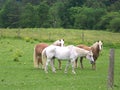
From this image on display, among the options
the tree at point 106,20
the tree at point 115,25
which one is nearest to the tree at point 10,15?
the tree at point 106,20

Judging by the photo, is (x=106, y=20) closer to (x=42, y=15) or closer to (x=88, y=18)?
(x=88, y=18)

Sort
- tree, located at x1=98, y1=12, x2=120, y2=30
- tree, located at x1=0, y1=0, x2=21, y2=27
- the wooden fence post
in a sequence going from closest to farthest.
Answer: the wooden fence post, tree, located at x1=98, y1=12, x2=120, y2=30, tree, located at x1=0, y1=0, x2=21, y2=27

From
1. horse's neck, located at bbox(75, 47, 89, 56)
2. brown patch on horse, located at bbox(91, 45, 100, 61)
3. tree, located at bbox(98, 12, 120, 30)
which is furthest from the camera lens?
tree, located at bbox(98, 12, 120, 30)

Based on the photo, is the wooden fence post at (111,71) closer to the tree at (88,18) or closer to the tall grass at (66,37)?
the tall grass at (66,37)

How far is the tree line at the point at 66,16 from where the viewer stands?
8495 cm

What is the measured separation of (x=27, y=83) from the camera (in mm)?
15695

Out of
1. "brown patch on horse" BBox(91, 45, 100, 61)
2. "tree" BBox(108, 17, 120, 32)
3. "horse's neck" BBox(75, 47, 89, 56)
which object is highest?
"horse's neck" BBox(75, 47, 89, 56)

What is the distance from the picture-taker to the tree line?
8495 centimetres

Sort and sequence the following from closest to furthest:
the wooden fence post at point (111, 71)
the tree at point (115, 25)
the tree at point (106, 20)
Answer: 1. the wooden fence post at point (111, 71)
2. the tree at point (115, 25)
3. the tree at point (106, 20)

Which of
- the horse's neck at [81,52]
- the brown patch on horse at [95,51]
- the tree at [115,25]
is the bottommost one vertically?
the tree at [115,25]

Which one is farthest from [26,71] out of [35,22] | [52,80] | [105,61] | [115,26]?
[35,22]

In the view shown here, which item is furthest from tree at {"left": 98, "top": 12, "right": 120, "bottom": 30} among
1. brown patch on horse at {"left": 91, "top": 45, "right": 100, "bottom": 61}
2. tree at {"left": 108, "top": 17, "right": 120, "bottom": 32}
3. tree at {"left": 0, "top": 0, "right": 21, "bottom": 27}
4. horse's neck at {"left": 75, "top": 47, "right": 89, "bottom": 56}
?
horse's neck at {"left": 75, "top": 47, "right": 89, "bottom": 56}

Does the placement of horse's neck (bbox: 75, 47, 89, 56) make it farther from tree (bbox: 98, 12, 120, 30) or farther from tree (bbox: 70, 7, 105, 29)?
tree (bbox: 70, 7, 105, 29)

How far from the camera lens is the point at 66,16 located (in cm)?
9594
